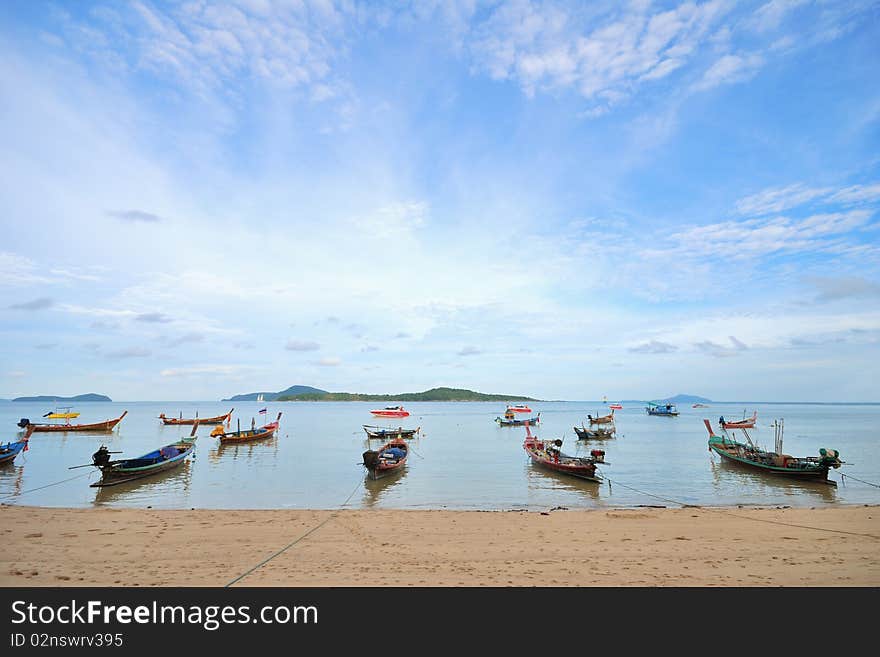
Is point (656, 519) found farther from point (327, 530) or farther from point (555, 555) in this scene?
point (327, 530)

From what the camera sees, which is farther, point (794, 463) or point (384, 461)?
point (384, 461)

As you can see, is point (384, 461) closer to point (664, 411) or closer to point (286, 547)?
point (286, 547)

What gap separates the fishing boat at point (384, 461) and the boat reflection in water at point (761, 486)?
1682 centimetres

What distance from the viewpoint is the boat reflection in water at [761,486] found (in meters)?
22.3

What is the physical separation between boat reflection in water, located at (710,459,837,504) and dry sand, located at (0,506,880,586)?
19.5ft

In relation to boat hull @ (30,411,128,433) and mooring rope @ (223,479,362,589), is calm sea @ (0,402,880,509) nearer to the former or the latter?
mooring rope @ (223,479,362,589)

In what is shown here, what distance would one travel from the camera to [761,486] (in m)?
24.8

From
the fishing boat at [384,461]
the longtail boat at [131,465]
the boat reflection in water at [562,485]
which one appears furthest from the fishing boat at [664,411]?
the longtail boat at [131,465]

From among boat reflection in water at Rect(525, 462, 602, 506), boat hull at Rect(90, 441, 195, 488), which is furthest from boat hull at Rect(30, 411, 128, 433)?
boat reflection in water at Rect(525, 462, 602, 506)

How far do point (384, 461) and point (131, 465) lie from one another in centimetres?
1337

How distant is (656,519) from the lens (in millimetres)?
15438

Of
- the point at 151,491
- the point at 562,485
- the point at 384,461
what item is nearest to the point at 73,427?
the point at 151,491
